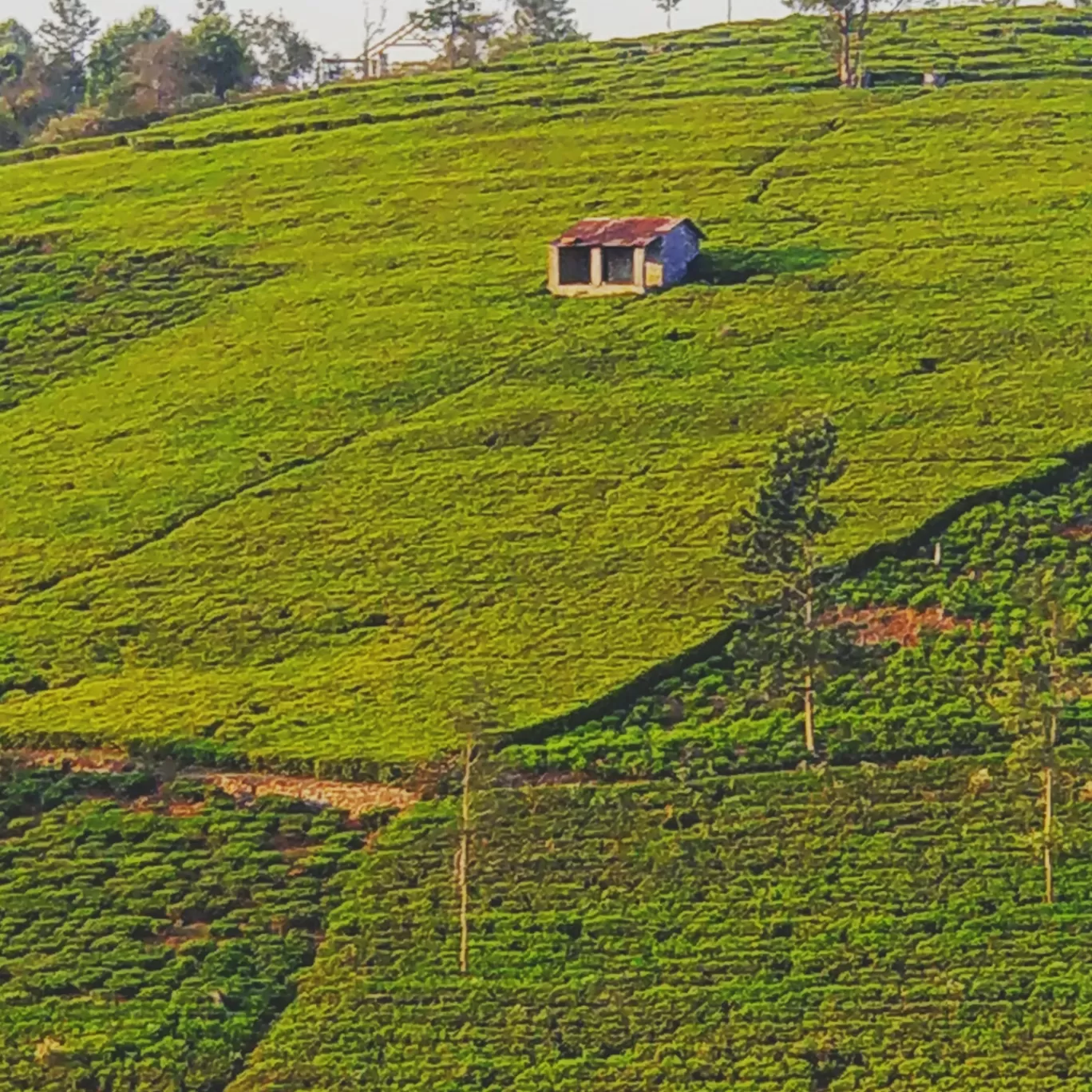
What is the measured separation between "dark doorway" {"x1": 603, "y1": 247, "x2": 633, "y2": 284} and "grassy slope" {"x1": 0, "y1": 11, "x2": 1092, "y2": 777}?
8.34 feet

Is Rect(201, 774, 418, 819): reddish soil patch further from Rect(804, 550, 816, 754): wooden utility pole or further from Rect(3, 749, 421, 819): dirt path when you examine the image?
Rect(804, 550, 816, 754): wooden utility pole

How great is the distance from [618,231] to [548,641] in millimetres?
39094

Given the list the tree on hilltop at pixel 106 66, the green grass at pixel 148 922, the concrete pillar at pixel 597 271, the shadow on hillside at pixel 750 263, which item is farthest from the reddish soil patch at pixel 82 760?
the tree on hilltop at pixel 106 66

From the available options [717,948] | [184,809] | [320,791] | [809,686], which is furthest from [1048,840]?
[184,809]

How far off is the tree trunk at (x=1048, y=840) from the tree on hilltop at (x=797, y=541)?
25.6 ft

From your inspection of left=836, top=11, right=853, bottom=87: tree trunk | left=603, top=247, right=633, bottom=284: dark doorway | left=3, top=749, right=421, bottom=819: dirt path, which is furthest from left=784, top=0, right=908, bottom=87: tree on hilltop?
left=3, top=749, right=421, bottom=819: dirt path

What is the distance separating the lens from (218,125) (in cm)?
14650

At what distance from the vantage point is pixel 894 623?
66062mm

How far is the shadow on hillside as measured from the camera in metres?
101

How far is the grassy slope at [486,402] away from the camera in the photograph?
6769 centimetres

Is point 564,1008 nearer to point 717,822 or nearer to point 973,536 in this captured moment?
point 717,822

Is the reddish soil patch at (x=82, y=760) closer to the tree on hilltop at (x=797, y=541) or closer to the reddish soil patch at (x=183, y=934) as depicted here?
the reddish soil patch at (x=183, y=934)

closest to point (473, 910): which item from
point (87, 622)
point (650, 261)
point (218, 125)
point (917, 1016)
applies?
point (917, 1016)

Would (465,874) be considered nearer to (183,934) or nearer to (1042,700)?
(183,934)
